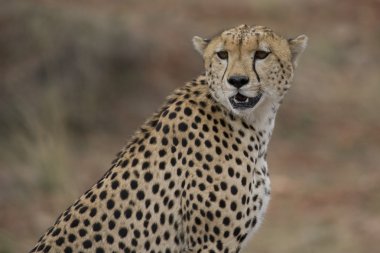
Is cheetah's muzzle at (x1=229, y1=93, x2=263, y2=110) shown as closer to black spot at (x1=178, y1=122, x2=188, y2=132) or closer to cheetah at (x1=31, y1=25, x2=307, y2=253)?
cheetah at (x1=31, y1=25, x2=307, y2=253)

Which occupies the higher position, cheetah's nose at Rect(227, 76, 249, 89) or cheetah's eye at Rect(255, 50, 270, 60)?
cheetah's eye at Rect(255, 50, 270, 60)

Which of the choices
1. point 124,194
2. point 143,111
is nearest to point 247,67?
point 124,194

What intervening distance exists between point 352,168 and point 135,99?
2.70m

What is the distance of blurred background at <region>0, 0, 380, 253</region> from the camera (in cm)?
1028

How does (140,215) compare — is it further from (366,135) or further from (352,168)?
(366,135)

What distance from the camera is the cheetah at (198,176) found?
5.16 metres

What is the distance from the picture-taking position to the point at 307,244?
9.82 metres

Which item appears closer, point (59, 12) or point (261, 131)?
point (261, 131)

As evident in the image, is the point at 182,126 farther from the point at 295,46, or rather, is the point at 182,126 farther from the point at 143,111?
the point at 143,111

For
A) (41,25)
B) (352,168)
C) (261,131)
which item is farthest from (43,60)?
(261,131)

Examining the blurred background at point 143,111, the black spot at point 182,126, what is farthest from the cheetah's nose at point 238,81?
the blurred background at point 143,111

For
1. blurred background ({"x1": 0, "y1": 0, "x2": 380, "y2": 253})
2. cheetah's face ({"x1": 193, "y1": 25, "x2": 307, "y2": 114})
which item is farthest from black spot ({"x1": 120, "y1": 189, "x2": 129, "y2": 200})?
blurred background ({"x1": 0, "y1": 0, "x2": 380, "y2": 253})

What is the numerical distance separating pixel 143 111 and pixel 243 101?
8.38 m

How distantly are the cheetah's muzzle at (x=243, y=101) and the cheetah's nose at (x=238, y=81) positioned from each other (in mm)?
58
